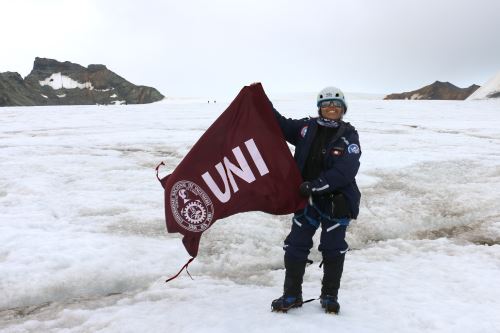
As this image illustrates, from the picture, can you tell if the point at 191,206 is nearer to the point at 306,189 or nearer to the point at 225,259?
the point at 306,189

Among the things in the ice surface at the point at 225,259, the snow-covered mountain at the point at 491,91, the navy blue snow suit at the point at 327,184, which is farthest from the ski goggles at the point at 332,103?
the snow-covered mountain at the point at 491,91

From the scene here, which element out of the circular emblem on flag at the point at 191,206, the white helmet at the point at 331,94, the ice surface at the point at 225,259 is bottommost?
the ice surface at the point at 225,259

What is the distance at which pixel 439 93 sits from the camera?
84.8 meters

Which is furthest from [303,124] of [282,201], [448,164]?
[448,164]

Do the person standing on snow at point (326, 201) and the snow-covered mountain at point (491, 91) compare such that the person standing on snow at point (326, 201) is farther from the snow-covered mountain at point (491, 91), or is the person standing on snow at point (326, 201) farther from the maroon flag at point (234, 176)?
the snow-covered mountain at point (491, 91)

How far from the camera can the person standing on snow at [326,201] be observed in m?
2.96

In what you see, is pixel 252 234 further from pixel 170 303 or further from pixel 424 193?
pixel 424 193

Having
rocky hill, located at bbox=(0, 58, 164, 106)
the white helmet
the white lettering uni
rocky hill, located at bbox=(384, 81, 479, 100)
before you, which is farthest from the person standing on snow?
rocky hill, located at bbox=(0, 58, 164, 106)


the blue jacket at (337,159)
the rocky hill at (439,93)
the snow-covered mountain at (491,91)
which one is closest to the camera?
the blue jacket at (337,159)

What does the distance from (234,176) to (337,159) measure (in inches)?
29.3

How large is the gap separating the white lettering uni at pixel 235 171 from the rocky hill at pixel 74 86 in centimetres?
11170

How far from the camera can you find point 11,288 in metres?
3.53

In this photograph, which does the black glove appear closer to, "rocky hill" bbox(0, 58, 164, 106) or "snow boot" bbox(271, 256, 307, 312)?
"snow boot" bbox(271, 256, 307, 312)

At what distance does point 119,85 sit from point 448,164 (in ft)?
395
